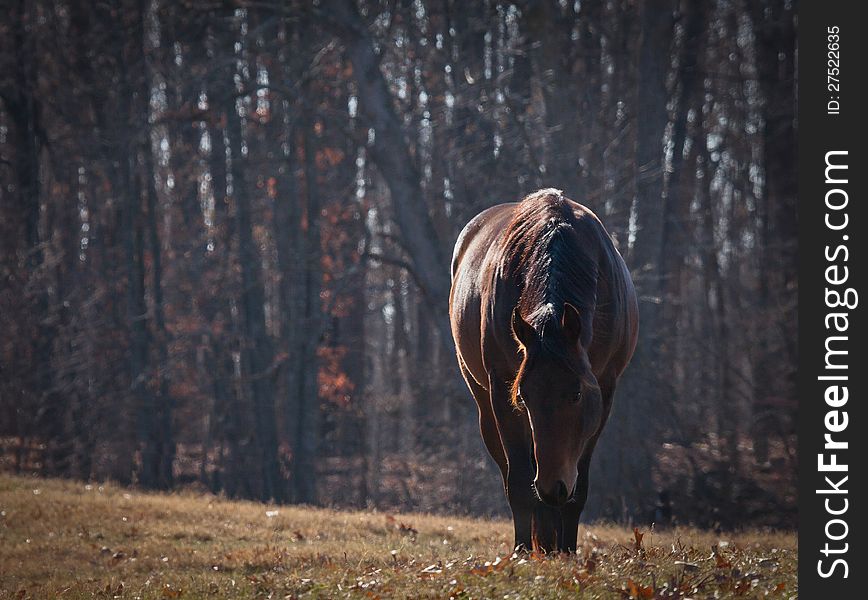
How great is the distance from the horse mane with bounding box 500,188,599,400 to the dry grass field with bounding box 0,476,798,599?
1.38m

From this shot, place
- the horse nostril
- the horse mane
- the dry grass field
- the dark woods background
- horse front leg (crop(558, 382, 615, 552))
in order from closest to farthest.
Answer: the horse nostril, the horse mane, the dry grass field, horse front leg (crop(558, 382, 615, 552)), the dark woods background

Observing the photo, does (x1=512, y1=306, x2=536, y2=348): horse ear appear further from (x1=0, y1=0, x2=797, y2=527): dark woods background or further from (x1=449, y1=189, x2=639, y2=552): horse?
(x1=0, y1=0, x2=797, y2=527): dark woods background

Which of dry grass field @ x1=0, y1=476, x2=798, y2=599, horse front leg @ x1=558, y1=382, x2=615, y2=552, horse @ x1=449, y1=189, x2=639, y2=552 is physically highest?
horse @ x1=449, y1=189, x2=639, y2=552

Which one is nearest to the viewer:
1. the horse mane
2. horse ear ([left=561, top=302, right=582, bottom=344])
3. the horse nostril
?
the horse nostril

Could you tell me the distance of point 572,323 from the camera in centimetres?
602

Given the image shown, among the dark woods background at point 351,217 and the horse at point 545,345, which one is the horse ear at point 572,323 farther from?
the dark woods background at point 351,217

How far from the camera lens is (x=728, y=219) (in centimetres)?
3105

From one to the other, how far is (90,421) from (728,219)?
1957 cm

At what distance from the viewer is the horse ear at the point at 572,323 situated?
19.7 feet

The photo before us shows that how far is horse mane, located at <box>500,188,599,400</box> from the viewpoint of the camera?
245 inches

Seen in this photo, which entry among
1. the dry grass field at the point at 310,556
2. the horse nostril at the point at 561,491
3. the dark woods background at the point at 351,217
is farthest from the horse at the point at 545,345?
the dark woods background at the point at 351,217

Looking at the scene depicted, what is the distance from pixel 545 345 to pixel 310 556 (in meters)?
4.46

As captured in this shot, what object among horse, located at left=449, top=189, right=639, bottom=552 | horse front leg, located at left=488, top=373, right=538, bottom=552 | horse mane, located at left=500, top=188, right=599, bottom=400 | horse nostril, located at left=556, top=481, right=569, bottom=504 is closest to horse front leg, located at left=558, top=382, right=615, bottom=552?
horse, located at left=449, top=189, right=639, bottom=552

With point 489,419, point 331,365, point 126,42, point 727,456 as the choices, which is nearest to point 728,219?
point 727,456
